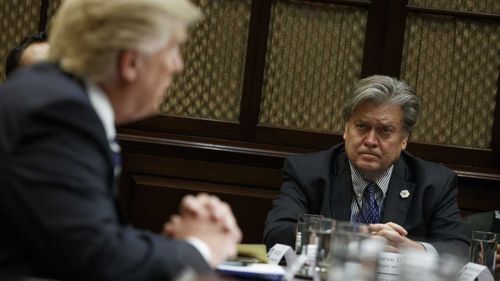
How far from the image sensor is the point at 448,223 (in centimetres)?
450

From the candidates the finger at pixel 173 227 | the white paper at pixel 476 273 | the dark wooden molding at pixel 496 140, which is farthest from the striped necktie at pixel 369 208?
the finger at pixel 173 227

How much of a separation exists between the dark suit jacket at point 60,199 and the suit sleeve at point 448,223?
251cm

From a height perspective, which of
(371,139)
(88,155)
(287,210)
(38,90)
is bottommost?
(287,210)

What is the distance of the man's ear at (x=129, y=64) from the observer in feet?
7.10

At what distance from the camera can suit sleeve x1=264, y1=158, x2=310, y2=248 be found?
4.20 meters

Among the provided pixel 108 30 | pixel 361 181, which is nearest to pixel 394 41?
pixel 361 181

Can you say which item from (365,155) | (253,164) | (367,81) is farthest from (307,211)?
(253,164)

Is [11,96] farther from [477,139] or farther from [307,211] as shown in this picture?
[477,139]

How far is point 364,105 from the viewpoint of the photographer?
183 inches

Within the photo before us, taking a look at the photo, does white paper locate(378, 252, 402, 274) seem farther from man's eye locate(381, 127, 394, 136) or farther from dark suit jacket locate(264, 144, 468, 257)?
man's eye locate(381, 127, 394, 136)

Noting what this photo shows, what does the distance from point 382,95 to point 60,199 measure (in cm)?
281

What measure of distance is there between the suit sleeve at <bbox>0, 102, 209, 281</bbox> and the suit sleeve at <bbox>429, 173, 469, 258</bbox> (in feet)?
8.37

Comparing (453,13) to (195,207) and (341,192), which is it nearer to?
(341,192)

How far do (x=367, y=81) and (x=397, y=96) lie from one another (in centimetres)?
15
